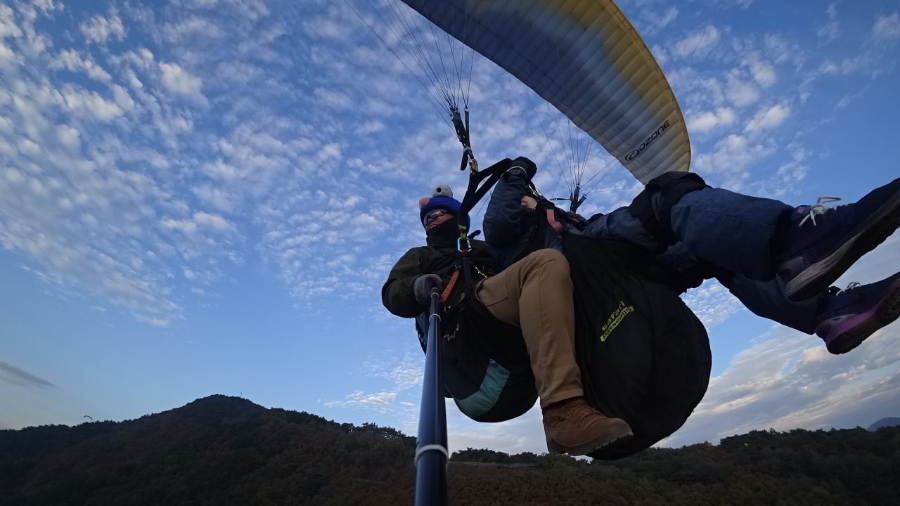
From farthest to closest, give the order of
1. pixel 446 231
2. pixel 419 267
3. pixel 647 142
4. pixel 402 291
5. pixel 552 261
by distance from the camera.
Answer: pixel 647 142 → pixel 446 231 → pixel 419 267 → pixel 402 291 → pixel 552 261

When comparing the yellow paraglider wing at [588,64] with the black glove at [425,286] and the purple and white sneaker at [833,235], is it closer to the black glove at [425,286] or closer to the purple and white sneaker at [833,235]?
the black glove at [425,286]

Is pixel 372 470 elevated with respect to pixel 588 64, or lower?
elevated

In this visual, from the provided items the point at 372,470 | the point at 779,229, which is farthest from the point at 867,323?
the point at 372,470

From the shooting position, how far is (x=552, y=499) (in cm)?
2478

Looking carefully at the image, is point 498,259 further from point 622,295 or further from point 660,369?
point 660,369

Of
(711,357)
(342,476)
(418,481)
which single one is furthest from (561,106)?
(342,476)

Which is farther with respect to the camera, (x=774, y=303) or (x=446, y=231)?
(x=446, y=231)

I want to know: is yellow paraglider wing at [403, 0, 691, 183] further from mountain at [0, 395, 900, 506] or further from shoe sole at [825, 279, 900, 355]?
mountain at [0, 395, 900, 506]

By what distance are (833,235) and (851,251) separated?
68 millimetres

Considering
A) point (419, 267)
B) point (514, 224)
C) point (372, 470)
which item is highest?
point (372, 470)

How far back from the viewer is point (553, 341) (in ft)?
6.57

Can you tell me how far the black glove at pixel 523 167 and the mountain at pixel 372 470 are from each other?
23.4 metres

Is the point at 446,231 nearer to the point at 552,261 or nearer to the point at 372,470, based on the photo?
the point at 552,261

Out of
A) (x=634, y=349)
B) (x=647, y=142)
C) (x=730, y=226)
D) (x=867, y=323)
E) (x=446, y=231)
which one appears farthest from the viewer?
(x=647, y=142)
